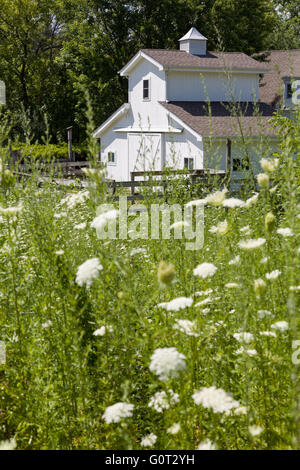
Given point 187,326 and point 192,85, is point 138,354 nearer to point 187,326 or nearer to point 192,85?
point 187,326

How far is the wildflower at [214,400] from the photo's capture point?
2.25 m

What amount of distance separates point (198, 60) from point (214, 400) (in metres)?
24.5

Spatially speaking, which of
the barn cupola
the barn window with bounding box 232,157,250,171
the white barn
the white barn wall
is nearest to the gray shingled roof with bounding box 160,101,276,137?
the white barn

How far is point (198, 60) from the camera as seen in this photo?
2508cm

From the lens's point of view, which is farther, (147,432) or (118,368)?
(147,432)

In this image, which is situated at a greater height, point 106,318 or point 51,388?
point 106,318

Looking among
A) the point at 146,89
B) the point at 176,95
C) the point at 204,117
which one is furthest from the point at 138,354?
the point at 146,89

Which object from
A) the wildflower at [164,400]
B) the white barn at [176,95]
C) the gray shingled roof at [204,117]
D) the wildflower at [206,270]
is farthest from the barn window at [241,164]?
the white barn at [176,95]

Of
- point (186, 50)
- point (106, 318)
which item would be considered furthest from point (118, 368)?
point (186, 50)

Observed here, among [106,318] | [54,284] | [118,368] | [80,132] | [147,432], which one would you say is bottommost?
[147,432]
